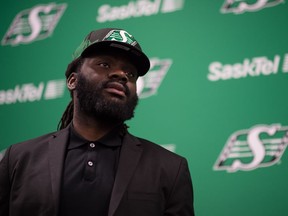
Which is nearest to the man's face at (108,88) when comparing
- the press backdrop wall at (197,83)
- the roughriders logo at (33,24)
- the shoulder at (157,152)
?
the shoulder at (157,152)

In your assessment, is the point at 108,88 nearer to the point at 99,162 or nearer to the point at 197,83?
the point at 99,162

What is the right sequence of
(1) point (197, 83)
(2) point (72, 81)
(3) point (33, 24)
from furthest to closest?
1. (3) point (33, 24)
2. (1) point (197, 83)
3. (2) point (72, 81)

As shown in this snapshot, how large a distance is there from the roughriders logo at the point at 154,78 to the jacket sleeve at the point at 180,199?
0.94 metres

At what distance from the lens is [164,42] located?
224 centimetres

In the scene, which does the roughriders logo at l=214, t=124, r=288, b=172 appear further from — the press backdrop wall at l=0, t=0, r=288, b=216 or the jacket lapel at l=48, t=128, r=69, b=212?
the jacket lapel at l=48, t=128, r=69, b=212

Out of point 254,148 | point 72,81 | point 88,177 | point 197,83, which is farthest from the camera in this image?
point 197,83

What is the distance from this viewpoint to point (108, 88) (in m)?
1.30

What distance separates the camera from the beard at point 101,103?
4.22ft

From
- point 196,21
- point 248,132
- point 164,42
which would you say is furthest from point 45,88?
point 248,132

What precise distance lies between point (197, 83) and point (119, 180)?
103 centimetres

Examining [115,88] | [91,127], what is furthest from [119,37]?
[91,127]

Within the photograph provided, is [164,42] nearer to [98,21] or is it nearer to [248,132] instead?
[98,21]

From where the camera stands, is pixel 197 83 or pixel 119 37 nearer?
pixel 119 37

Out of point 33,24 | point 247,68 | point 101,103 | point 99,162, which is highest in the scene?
point 33,24
